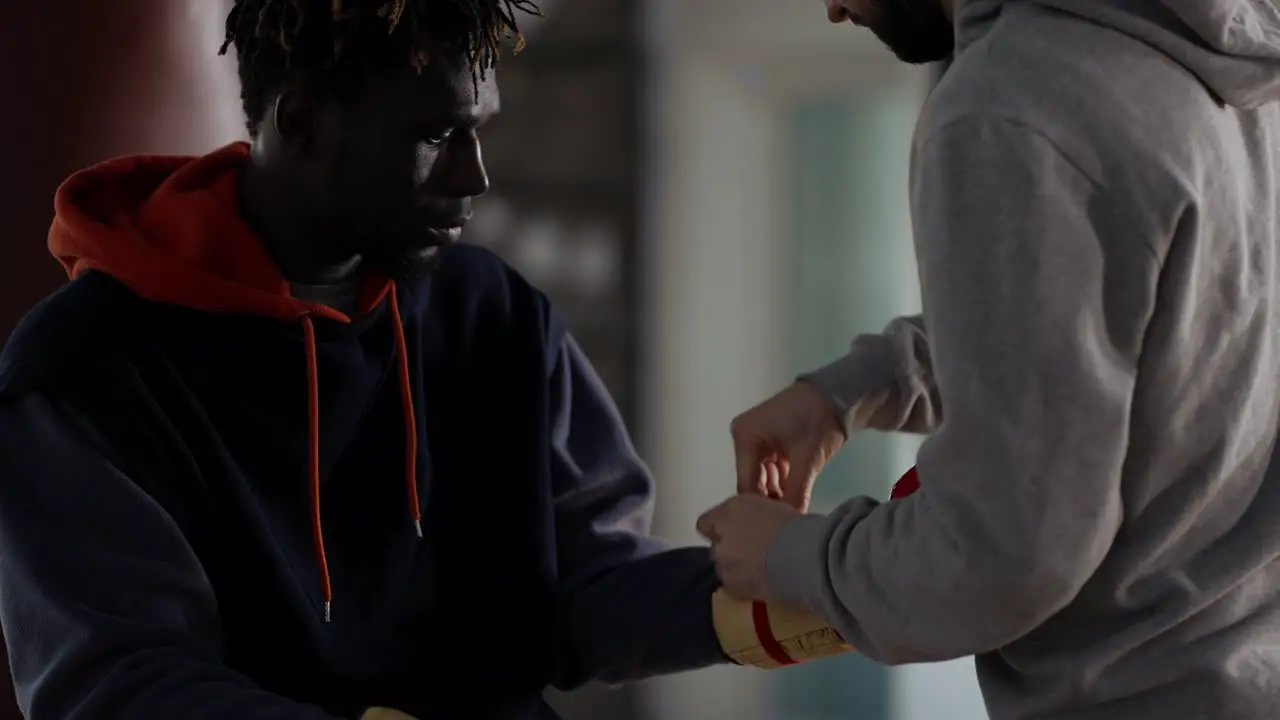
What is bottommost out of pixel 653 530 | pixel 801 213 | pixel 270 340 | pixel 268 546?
pixel 653 530

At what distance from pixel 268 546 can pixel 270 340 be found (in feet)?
0.47

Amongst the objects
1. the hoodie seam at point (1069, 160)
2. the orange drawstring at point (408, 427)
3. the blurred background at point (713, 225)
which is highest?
the hoodie seam at point (1069, 160)

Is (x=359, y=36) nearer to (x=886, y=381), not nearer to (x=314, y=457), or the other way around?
(x=314, y=457)

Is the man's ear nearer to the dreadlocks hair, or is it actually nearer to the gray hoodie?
the dreadlocks hair

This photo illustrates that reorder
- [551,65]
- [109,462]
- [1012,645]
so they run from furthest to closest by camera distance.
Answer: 1. [551,65]
2. [109,462]
3. [1012,645]

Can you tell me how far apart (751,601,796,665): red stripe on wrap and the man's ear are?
443 mm

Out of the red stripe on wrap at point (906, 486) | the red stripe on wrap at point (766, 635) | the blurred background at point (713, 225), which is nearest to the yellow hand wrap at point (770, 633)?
the red stripe on wrap at point (766, 635)

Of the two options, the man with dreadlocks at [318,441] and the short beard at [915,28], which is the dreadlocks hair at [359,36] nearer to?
the man with dreadlocks at [318,441]

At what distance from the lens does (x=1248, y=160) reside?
69 centimetres

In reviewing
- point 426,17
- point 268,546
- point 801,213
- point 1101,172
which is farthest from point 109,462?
point 801,213

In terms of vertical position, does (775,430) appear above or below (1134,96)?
below

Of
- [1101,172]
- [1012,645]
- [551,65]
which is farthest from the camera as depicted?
[551,65]

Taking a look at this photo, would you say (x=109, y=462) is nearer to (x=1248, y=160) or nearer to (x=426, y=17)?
(x=426, y=17)

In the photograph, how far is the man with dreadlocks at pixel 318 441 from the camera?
87cm
